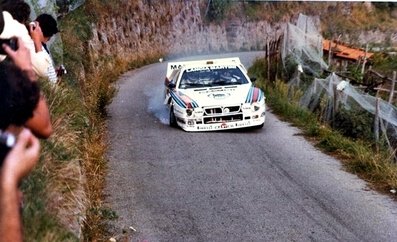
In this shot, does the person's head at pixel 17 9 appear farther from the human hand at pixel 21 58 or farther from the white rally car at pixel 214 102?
the white rally car at pixel 214 102

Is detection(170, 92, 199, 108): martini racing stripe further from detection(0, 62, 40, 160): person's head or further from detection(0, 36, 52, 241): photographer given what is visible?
detection(0, 62, 40, 160): person's head

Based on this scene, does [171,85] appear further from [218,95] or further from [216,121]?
[216,121]

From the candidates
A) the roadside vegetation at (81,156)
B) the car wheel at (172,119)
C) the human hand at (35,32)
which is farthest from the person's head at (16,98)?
the car wheel at (172,119)

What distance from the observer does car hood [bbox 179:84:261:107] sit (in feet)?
45.7

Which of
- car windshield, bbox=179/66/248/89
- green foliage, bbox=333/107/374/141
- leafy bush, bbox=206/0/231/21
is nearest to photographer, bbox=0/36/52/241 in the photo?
green foliage, bbox=333/107/374/141

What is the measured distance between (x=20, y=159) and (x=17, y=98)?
0.36 metres

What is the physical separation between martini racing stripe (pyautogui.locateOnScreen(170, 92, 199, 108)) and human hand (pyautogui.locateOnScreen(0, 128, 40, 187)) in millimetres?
10833

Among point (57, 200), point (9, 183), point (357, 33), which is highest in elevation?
point (9, 183)

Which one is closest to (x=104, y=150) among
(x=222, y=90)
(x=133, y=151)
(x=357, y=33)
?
(x=133, y=151)

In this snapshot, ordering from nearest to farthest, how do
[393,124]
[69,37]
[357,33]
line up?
[393,124] → [69,37] → [357,33]

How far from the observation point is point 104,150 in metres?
11.6

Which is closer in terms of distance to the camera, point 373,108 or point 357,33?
point 373,108

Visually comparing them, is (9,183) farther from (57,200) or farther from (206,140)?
(206,140)

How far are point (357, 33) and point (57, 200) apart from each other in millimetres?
53377
